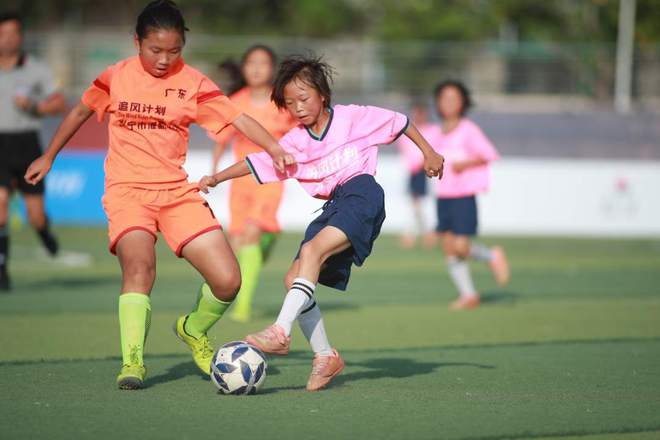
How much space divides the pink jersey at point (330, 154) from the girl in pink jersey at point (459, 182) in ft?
15.3

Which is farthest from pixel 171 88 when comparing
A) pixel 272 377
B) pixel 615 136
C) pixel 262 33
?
pixel 262 33

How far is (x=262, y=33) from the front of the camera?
129 ft

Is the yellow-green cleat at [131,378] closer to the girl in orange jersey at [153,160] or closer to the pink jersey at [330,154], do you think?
the girl in orange jersey at [153,160]

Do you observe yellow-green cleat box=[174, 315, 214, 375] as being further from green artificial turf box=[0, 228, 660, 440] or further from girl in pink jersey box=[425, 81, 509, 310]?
girl in pink jersey box=[425, 81, 509, 310]

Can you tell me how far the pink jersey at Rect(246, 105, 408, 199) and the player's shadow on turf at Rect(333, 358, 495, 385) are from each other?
1.19 meters

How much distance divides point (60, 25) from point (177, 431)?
3700cm

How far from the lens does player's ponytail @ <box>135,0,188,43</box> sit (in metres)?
6.20

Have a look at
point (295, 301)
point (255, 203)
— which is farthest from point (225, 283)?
point (255, 203)

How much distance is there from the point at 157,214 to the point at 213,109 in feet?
2.32

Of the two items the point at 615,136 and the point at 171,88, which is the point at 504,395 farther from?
the point at 615,136

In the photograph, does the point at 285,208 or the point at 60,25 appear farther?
the point at 60,25

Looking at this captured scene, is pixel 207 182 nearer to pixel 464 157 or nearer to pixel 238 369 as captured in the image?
pixel 238 369

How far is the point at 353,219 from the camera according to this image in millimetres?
6371

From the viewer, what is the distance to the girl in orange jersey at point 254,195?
32.7ft
